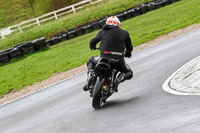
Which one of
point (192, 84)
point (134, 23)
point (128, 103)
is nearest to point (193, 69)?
point (192, 84)

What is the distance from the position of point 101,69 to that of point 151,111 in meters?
1.62

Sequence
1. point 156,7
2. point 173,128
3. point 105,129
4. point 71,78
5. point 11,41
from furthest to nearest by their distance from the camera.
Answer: point 11,41, point 156,7, point 71,78, point 105,129, point 173,128

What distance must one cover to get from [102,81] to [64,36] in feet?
77.0

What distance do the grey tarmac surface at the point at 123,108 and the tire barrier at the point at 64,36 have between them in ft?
41.5

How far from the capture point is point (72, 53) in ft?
77.1

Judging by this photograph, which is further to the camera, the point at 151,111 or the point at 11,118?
the point at 11,118

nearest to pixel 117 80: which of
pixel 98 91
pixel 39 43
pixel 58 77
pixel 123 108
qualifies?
pixel 98 91

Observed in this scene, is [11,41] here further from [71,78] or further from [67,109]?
[67,109]

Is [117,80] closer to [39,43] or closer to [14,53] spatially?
[14,53]

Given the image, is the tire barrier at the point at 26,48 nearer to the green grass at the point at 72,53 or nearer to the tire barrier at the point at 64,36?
the tire barrier at the point at 64,36

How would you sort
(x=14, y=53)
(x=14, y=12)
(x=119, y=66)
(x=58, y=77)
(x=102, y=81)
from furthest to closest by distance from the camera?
1. (x=14, y=12)
2. (x=14, y=53)
3. (x=58, y=77)
4. (x=119, y=66)
5. (x=102, y=81)

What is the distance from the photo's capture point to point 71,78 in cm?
1550

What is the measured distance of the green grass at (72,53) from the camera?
19.1 metres

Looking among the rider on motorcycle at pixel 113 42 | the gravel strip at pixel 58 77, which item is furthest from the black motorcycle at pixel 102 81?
the gravel strip at pixel 58 77
